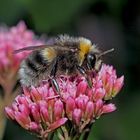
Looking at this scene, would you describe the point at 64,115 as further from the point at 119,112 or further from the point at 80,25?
the point at 80,25

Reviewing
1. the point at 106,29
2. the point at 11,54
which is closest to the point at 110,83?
the point at 11,54

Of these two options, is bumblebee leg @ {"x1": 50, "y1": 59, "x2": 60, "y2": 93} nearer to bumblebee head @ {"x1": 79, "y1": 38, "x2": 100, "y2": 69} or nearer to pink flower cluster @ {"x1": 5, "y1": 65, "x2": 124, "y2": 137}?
pink flower cluster @ {"x1": 5, "y1": 65, "x2": 124, "y2": 137}

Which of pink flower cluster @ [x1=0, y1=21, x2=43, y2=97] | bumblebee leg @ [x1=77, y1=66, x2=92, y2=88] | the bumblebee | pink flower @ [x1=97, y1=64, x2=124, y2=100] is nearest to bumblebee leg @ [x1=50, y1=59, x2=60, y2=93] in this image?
the bumblebee

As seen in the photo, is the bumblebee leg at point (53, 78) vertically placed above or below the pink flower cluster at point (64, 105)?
above

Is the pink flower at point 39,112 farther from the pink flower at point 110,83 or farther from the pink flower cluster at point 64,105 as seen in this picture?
the pink flower at point 110,83

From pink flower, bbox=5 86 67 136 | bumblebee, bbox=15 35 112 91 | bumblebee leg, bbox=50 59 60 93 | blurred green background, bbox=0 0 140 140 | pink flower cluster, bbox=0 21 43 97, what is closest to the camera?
pink flower, bbox=5 86 67 136

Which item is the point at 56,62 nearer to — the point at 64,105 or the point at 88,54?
the point at 88,54

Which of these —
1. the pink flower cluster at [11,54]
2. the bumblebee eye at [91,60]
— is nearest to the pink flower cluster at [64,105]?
the bumblebee eye at [91,60]
